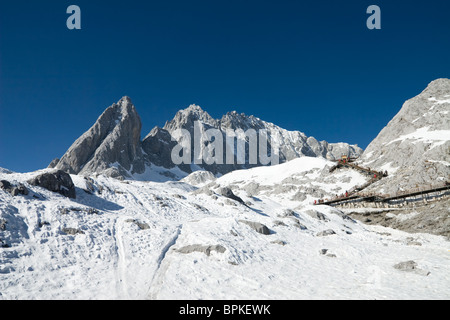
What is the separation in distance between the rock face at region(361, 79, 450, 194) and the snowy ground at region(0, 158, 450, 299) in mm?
33509

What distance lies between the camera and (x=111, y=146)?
15638 cm

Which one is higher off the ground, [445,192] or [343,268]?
[445,192]

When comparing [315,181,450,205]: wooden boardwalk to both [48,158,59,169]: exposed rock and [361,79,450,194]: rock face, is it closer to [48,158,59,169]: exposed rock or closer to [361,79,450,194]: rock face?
[361,79,450,194]: rock face

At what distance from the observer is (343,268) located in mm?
15570

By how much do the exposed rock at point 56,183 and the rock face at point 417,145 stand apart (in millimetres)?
56003

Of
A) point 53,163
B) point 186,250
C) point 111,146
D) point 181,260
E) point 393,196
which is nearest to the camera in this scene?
point 181,260

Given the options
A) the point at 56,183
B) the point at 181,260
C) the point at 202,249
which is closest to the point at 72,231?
the point at 181,260

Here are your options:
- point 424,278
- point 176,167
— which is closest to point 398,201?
point 424,278

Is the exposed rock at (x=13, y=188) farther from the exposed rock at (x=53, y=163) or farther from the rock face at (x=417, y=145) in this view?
the exposed rock at (x=53, y=163)

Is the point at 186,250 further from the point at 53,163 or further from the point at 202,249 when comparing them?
the point at 53,163

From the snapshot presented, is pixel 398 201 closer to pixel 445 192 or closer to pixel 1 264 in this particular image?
pixel 445 192

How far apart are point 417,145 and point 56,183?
7604 cm

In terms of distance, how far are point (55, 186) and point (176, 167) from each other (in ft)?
541

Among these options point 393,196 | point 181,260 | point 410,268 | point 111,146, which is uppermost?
point 111,146
